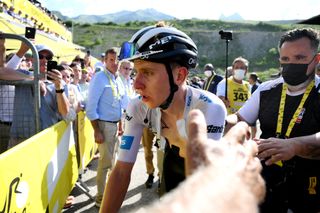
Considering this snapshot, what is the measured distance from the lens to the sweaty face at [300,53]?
2.56m

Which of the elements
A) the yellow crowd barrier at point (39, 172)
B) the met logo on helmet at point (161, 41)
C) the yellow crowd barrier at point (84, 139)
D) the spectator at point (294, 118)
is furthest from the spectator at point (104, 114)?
the met logo on helmet at point (161, 41)

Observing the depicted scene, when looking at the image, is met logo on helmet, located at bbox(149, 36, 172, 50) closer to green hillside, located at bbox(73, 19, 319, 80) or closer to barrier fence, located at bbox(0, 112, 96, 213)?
barrier fence, located at bbox(0, 112, 96, 213)

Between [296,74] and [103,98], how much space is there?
11.4 feet

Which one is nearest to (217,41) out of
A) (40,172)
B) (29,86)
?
(29,86)

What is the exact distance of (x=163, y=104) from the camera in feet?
6.72

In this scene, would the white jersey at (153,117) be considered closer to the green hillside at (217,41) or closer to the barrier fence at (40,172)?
the barrier fence at (40,172)

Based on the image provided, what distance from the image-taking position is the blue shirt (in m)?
5.43

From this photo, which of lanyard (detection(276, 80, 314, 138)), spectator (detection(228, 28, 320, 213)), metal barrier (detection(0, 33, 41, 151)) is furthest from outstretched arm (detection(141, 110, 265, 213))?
metal barrier (detection(0, 33, 41, 151))

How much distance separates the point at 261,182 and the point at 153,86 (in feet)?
4.29

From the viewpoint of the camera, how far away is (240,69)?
294 inches

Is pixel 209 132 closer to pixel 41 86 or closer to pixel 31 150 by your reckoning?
pixel 31 150

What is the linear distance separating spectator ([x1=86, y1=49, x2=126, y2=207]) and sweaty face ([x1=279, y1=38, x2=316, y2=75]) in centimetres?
337

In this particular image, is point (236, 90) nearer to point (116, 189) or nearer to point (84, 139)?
point (84, 139)

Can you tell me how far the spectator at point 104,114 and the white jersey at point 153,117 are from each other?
3.34 meters
